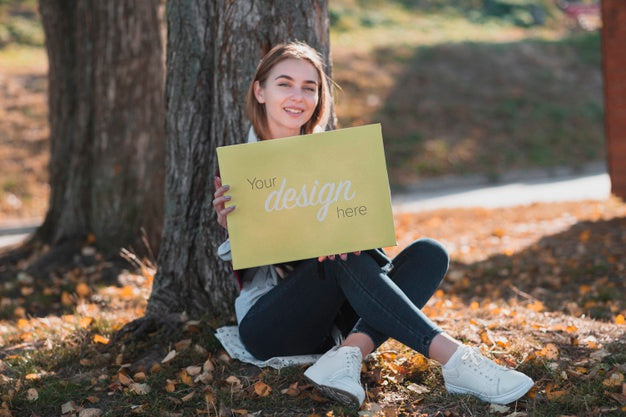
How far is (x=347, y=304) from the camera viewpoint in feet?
10.5

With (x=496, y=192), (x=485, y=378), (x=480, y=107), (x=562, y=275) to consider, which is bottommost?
(x=496, y=192)

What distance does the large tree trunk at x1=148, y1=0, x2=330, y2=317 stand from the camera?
Answer: 12.0 ft

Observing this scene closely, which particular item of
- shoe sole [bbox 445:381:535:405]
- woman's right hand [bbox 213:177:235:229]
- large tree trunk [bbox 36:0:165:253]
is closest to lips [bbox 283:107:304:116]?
woman's right hand [bbox 213:177:235:229]

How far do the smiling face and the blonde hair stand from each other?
2cm

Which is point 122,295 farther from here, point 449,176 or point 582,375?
point 449,176

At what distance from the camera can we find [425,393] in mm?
2893

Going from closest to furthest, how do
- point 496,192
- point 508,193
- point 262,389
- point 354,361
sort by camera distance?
point 354,361 < point 262,389 < point 508,193 < point 496,192

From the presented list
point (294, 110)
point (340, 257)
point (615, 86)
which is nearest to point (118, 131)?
point (294, 110)

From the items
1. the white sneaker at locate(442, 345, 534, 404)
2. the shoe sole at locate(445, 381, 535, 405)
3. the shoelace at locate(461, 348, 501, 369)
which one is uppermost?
the shoelace at locate(461, 348, 501, 369)

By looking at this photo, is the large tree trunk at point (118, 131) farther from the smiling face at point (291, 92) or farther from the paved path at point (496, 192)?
the paved path at point (496, 192)

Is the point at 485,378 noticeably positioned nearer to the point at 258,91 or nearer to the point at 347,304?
the point at 347,304

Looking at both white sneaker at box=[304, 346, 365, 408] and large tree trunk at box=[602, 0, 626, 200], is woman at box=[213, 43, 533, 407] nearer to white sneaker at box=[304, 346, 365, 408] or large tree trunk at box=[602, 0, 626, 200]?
white sneaker at box=[304, 346, 365, 408]

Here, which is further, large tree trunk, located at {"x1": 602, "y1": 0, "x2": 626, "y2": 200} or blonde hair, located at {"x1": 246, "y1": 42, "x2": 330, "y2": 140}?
large tree trunk, located at {"x1": 602, "y1": 0, "x2": 626, "y2": 200}

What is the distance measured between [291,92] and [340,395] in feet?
4.01
